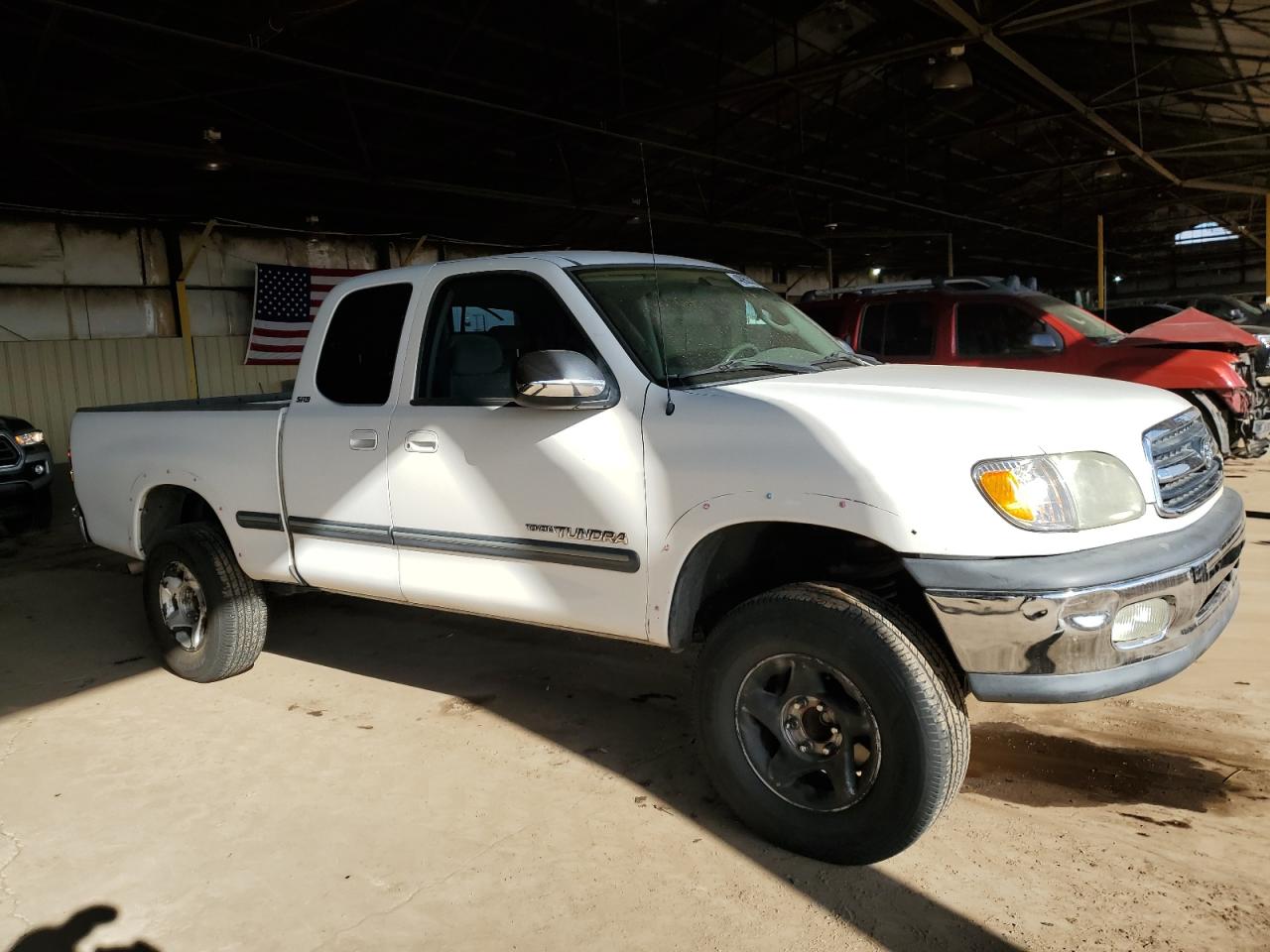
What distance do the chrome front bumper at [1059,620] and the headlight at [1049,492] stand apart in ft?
0.33

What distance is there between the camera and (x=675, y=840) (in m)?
3.16

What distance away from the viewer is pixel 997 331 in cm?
933

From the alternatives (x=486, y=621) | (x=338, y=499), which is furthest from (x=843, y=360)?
(x=486, y=621)

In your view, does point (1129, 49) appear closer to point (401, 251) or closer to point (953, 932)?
point (401, 251)

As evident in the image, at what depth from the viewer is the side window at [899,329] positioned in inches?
374

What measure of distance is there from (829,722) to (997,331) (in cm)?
738

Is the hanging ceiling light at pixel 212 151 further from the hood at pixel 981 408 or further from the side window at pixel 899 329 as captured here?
the hood at pixel 981 408

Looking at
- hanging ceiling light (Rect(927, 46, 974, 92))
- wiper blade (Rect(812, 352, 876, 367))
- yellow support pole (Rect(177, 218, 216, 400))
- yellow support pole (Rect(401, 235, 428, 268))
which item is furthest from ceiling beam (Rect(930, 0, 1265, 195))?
yellow support pole (Rect(177, 218, 216, 400))

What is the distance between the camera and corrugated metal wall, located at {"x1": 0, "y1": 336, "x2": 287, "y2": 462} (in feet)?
47.2

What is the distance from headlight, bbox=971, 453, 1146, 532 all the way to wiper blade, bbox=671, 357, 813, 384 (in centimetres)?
104

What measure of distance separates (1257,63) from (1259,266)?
37100mm

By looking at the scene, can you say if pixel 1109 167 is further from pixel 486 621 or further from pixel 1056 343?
pixel 486 621

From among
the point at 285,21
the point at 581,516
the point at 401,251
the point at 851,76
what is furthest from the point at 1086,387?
the point at 401,251

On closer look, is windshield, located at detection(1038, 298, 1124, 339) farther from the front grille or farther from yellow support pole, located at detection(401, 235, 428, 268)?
yellow support pole, located at detection(401, 235, 428, 268)
